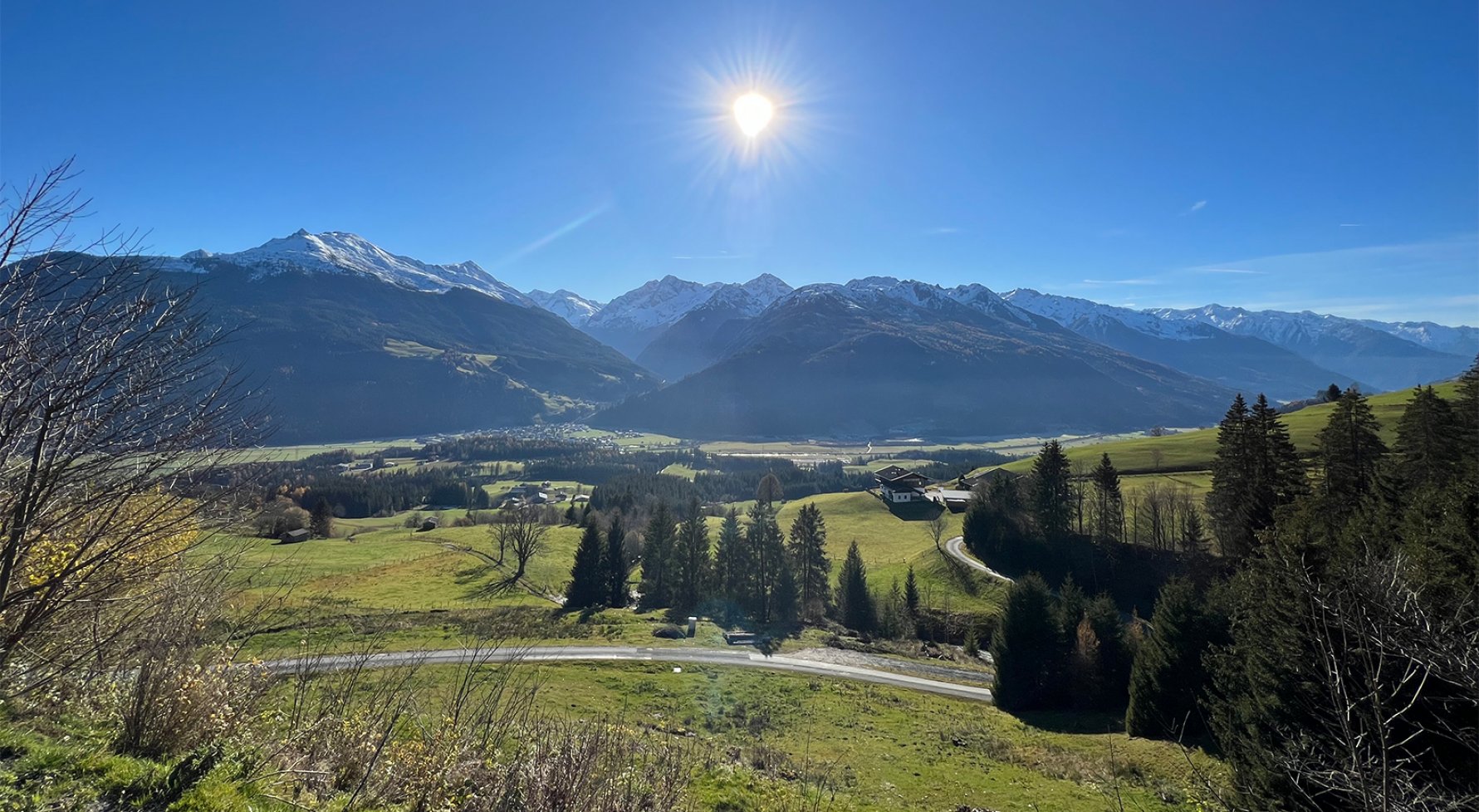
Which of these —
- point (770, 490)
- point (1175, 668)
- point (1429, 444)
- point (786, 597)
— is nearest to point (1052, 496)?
point (1429, 444)

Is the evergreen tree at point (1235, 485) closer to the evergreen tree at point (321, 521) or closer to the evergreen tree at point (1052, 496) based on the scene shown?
the evergreen tree at point (1052, 496)

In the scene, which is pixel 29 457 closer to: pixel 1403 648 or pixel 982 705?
pixel 1403 648

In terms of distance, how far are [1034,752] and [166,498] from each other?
103 feet

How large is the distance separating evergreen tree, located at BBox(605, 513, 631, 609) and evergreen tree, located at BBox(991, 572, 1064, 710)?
119 ft

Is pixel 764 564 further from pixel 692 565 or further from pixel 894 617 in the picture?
pixel 894 617

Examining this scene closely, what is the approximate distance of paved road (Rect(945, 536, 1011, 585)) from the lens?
197 ft

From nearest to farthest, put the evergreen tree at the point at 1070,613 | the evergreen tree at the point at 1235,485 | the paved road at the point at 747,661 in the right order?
the paved road at the point at 747,661 < the evergreen tree at the point at 1070,613 < the evergreen tree at the point at 1235,485

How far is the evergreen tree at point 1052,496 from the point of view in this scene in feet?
198

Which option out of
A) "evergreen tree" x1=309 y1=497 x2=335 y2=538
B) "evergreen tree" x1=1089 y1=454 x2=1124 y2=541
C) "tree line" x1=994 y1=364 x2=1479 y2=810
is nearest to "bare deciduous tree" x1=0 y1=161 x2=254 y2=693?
"tree line" x1=994 y1=364 x2=1479 y2=810

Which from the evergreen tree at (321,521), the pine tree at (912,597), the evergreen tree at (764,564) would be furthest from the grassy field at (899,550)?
the evergreen tree at (321,521)

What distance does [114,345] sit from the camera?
25.6 feet

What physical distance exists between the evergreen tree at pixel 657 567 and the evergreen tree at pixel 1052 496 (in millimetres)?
38972

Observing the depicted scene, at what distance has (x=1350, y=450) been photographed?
38.2 m

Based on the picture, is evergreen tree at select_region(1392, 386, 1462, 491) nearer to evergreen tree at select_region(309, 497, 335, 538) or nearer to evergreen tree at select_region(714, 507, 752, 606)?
evergreen tree at select_region(714, 507, 752, 606)
